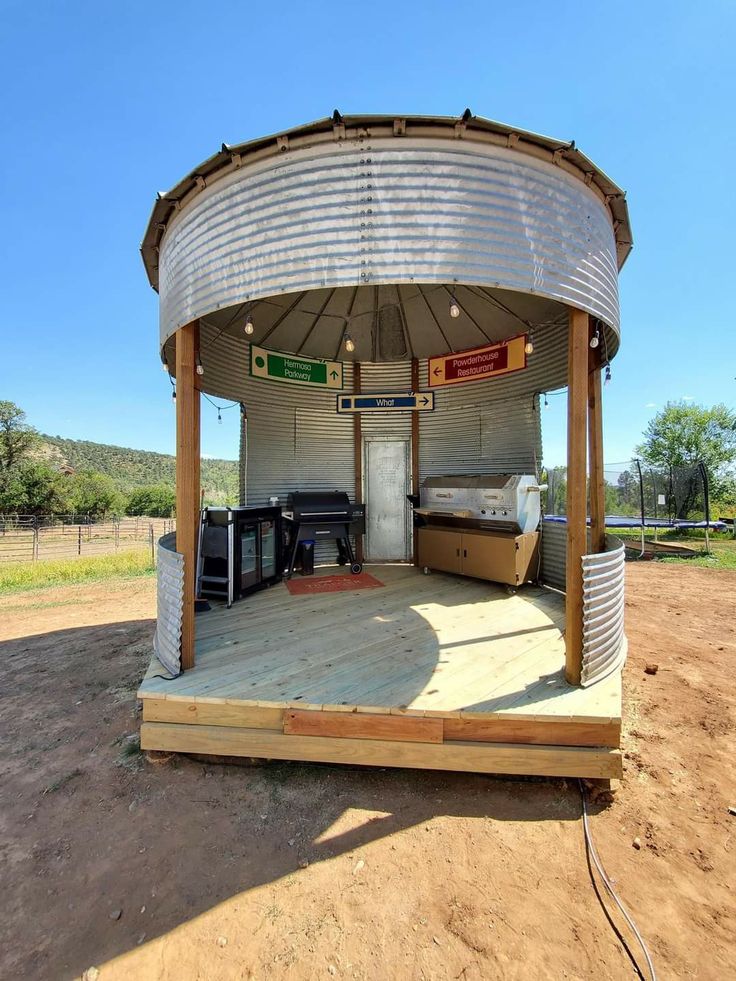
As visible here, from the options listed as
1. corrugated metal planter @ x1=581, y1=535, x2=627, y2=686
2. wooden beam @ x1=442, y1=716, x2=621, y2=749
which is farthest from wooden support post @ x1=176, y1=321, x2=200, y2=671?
corrugated metal planter @ x1=581, y1=535, x2=627, y2=686

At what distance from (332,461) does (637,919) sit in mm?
6311

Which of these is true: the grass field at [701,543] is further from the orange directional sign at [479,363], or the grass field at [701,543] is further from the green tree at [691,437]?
A: the green tree at [691,437]

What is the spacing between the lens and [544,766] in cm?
272

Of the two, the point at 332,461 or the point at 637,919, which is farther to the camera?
the point at 332,461

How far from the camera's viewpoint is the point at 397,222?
277 cm

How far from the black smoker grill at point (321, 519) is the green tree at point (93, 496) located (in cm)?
4272

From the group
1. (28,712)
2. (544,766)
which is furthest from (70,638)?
(544,766)

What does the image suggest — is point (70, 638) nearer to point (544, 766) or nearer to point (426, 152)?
point (544, 766)

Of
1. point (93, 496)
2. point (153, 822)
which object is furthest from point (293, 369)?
point (93, 496)

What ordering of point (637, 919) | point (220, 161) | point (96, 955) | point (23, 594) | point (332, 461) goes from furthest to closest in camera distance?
point (23, 594)
point (332, 461)
point (220, 161)
point (637, 919)
point (96, 955)

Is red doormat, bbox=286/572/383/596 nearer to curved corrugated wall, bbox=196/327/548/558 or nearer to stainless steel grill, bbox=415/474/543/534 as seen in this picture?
stainless steel grill, bbox=415/474/543/534

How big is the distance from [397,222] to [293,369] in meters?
4.38

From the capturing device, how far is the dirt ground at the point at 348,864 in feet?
5.92

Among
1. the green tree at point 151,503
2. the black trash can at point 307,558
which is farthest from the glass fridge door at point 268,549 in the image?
the green tree at point 151,503
